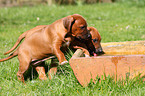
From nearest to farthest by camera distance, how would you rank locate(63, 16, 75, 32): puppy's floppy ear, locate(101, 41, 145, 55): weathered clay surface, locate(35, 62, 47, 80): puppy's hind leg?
1. locate(63, 16, 75, 32): puppy's floppy ear
2. locate(35, 62, 47, 80): puppy's hind leg
3. locate(101, 41, 145, 55): weathered clay surface

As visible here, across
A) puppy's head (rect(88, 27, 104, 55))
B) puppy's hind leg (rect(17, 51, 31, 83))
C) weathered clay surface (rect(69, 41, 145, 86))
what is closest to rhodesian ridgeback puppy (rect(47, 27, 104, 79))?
puppy's head (rect(88, 27, 104, 55))

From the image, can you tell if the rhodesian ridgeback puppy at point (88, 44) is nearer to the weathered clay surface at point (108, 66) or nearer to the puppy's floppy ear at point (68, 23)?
the puppy's floppy ear at point (68, 23)

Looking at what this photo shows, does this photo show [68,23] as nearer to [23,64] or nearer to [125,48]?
[23,64]

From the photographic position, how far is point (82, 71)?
3.09 metres

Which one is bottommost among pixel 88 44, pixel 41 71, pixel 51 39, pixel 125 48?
pixel 41 71

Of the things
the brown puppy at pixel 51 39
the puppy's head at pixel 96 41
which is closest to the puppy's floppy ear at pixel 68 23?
the brown puppy at pixel 51 39

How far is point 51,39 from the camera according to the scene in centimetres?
355

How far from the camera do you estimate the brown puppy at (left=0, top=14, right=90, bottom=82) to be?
3.44 meters

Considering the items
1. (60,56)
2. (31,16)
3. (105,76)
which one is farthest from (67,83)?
(31,16)

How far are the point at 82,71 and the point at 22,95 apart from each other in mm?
953

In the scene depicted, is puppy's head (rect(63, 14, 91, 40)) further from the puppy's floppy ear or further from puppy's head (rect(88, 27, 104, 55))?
puppy's head (rect(88, 27, 104, 55))

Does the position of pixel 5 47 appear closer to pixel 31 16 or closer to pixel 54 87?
pixel 54 87

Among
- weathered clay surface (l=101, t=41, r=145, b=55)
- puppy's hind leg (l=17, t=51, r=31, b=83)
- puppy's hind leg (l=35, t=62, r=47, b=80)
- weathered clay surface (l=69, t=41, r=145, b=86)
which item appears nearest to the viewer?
weathered clay surface (l=69, t=41, r=145, b=86)

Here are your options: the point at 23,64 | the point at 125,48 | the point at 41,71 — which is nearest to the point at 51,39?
the point at 23,64
